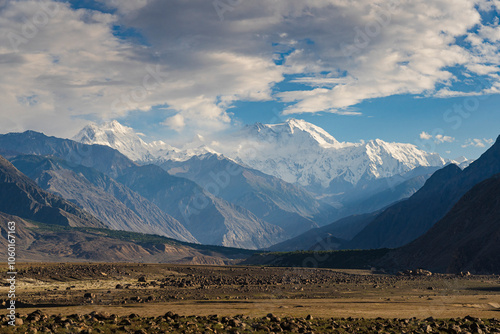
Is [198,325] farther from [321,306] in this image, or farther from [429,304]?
[429,304]

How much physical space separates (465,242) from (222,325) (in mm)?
124499

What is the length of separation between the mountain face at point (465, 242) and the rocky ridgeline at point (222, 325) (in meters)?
96.8

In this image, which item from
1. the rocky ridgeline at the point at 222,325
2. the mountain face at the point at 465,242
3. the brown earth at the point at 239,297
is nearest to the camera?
the rocky ridgeline at the point at 222,325

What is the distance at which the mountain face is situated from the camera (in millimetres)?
133750

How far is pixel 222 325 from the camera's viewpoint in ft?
125

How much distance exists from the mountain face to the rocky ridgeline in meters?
96.8

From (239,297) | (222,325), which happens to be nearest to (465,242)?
(239,297)

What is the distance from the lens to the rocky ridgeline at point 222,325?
35.7 meters

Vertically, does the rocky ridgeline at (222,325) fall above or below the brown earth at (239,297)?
above

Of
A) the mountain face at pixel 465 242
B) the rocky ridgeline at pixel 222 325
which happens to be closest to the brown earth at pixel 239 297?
the rocky ridgeline at pixel 222 325

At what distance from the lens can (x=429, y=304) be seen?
58719 millimetres

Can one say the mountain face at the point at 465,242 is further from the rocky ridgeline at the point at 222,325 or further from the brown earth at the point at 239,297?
the rocky ridgeline at the point at 222,325

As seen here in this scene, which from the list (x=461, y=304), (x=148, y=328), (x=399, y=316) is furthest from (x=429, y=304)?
(x=148, y=328)

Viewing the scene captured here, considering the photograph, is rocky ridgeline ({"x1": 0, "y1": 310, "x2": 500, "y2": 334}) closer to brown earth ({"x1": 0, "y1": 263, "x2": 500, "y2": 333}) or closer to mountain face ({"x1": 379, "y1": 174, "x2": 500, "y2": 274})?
brown earth ({"x1": 0, "y1": 263, "x2": 500, "y2": 333})
